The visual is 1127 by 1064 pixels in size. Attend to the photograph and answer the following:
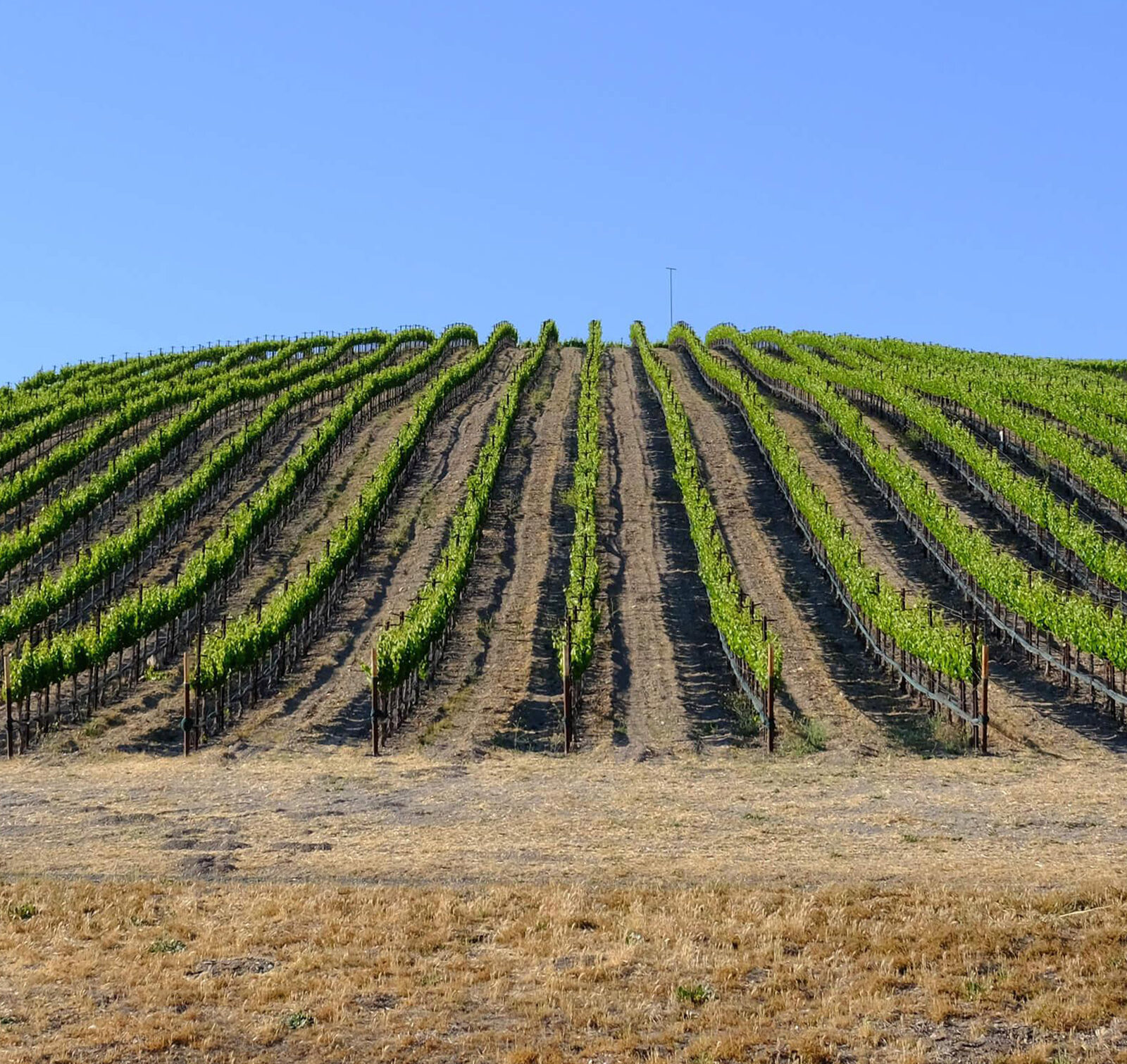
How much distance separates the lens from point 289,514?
57.5 meters

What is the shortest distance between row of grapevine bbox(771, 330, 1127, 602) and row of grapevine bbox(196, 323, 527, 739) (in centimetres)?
2543

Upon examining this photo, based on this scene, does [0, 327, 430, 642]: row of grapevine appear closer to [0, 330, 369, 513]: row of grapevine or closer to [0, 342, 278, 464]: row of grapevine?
[0, 330, 369, 513]: row of grapevine

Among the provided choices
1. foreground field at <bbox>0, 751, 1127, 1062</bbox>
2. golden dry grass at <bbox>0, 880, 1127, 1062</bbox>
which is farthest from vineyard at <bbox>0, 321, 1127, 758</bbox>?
golden dry grass at <bbox>0, 880, 1127, 1062</bbox>

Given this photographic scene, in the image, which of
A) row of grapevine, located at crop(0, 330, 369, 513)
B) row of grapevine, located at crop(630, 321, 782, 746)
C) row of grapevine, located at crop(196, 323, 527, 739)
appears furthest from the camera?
row of grapevine, located at crop(0, 330, 369, 513)

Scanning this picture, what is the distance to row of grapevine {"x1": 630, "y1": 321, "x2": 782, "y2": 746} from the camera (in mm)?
33469

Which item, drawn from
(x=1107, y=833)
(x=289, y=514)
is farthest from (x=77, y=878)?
(x=289, y=514)

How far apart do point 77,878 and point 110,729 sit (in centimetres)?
1382

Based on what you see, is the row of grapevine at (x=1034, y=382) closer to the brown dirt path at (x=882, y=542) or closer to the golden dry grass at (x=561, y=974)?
the brown dirt path at (x=882, y=542)

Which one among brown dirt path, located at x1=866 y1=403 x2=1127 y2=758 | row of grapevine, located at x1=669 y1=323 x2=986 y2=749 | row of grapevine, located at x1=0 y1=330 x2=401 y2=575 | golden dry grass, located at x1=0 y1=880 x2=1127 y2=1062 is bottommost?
golden dry grass, located at x1=0 y1=880 x2=1127 y2=1062

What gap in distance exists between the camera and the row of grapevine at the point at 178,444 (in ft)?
169

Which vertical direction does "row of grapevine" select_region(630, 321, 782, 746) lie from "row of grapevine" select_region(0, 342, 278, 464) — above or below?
below

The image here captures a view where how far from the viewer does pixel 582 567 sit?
155ft

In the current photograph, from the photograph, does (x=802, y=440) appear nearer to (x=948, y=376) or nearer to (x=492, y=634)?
(x=948, y=376)

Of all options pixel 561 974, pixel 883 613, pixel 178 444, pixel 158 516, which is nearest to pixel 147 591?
pixel 158 516
